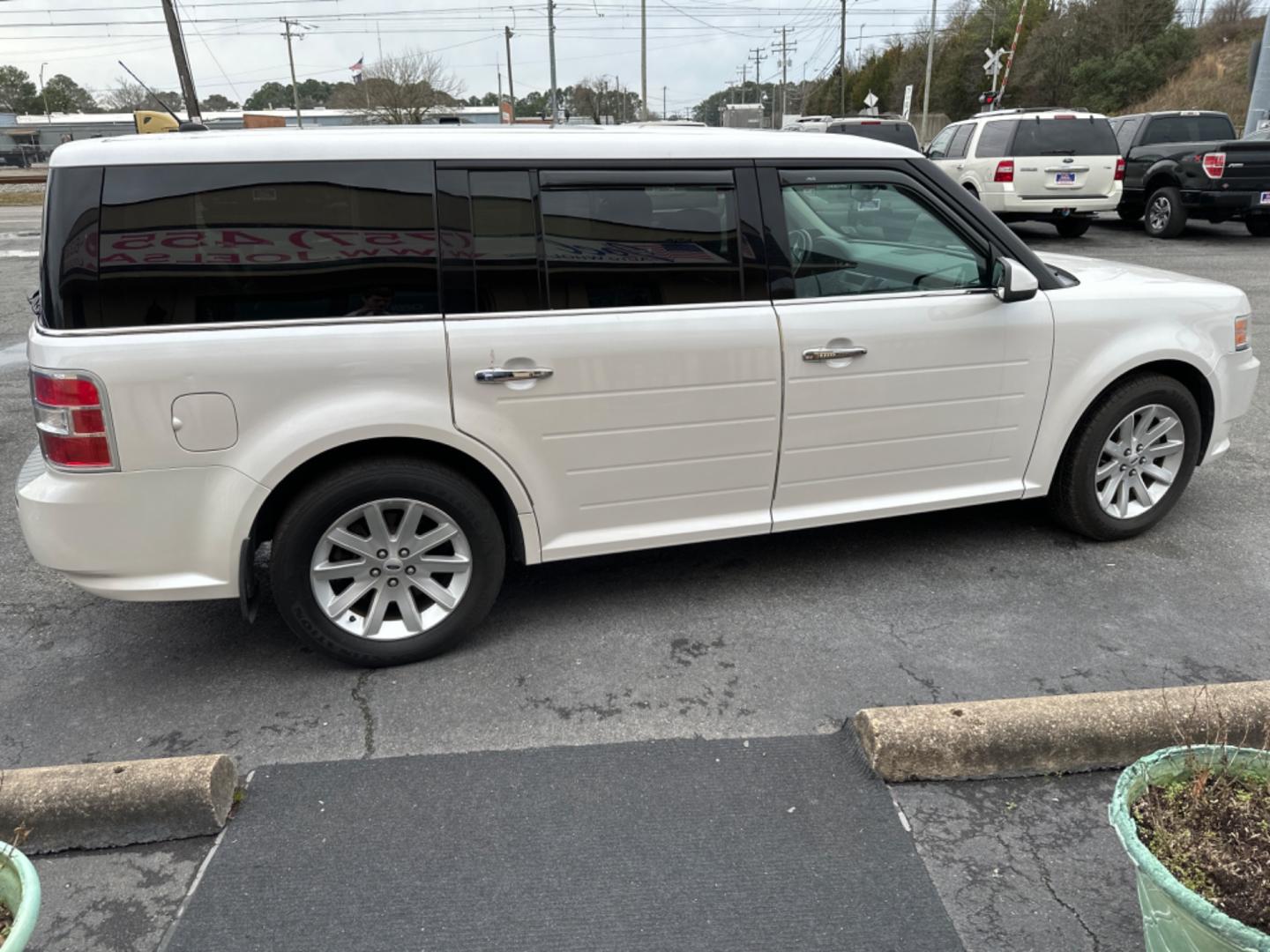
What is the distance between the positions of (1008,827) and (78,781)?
2.52 m

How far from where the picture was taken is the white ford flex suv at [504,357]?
2.93 metres

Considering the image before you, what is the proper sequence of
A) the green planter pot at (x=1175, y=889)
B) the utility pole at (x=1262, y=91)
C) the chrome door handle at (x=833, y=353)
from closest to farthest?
the green planter pot at (x=1175, y=889)
the chrome door handle at (x=833, y=353)
the utility pole at (x=1262, y=91)

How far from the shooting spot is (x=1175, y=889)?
5.66ft

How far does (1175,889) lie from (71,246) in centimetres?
325

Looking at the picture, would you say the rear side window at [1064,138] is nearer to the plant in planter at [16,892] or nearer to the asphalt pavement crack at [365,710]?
the asphalt pavement crack at [365,710]

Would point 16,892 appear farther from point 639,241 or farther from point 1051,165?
point 1051,165

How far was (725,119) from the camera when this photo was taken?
115 feet

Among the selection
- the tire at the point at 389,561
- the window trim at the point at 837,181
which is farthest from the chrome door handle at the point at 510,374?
the window trim at the point at 837,181

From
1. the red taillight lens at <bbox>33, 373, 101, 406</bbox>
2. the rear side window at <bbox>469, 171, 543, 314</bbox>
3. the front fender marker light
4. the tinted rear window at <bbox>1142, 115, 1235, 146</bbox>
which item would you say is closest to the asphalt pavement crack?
the red taillight lens at <bbox>33, 373, 101, 406</bbox>

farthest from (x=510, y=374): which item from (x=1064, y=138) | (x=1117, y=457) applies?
(x=1064, y=138)

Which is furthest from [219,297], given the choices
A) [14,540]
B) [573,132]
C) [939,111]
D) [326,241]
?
[939,111]

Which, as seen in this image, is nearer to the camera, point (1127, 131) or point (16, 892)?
point (16, 892)

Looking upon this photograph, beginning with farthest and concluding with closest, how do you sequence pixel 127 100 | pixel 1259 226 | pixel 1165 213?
pixel 127 100, pixel 1259 226, pixel 1165 213

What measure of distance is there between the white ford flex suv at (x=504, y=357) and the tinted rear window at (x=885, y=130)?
13.3 meters
